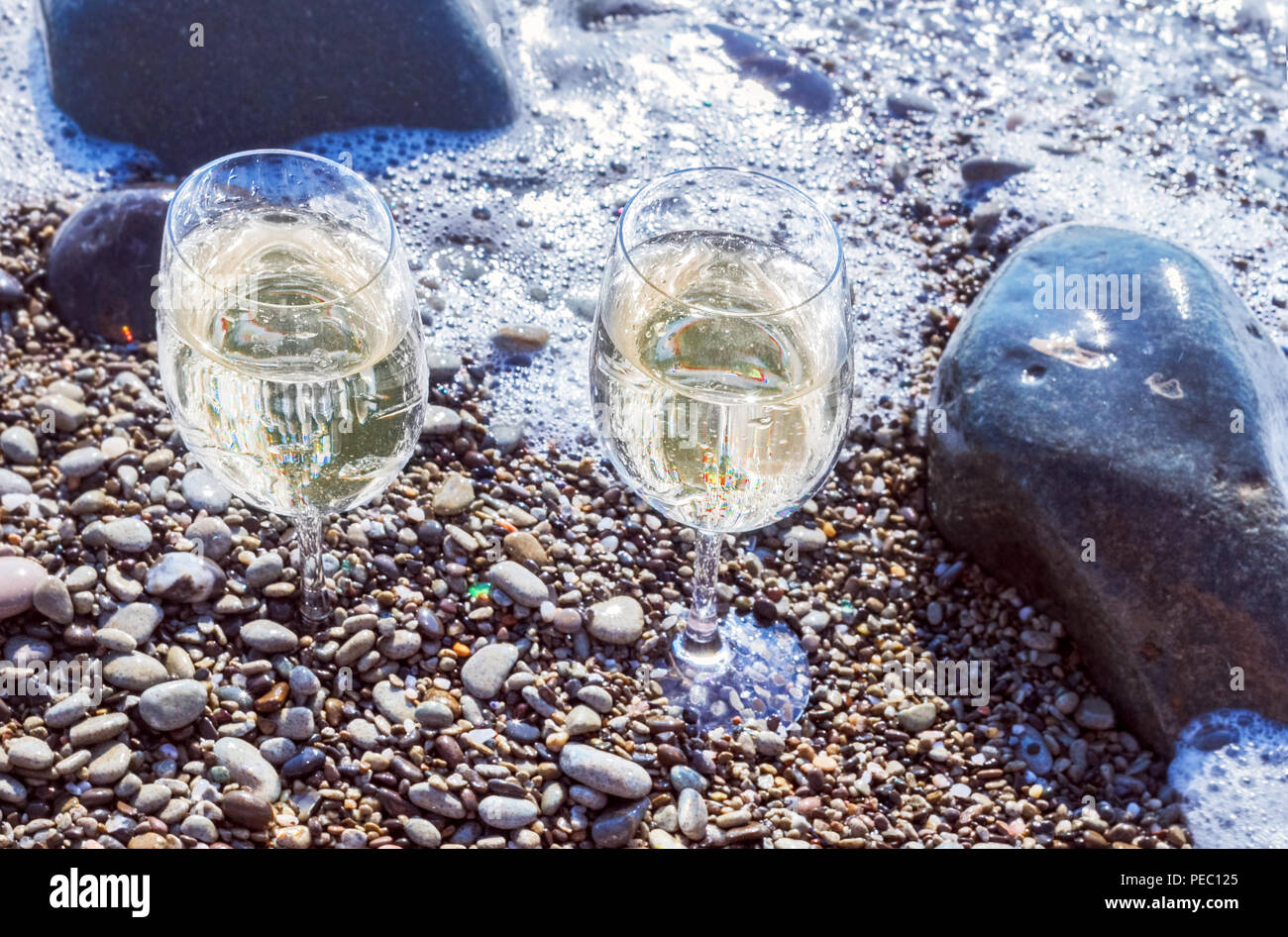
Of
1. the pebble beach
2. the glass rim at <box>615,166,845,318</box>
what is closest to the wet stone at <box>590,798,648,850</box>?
the pebble beach

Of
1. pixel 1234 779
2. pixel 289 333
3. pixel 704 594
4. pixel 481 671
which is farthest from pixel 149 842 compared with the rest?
pixel 1234 779

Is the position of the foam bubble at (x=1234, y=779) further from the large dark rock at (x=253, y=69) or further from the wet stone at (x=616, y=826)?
the large dark rock at (x=253, y=69)

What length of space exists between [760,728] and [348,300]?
1437mm

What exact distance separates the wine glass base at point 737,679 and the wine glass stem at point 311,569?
826mm

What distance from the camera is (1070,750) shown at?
10.9ft

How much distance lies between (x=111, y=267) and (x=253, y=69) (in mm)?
1195

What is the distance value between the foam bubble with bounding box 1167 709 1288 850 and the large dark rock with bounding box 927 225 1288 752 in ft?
0.13

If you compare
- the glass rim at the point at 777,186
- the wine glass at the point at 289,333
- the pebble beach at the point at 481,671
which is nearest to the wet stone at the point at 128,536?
the pebble beach at the point at 481,671

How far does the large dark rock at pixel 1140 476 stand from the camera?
3373 millimetres

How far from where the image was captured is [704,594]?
327 cm

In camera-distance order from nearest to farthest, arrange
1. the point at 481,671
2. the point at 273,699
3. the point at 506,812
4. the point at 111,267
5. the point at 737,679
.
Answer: the point at 506,812 → the point at 273,699 → the point at 481,671 → the point at 737,679 → the point at 111,267

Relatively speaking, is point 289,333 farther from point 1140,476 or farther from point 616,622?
point 1140,476
